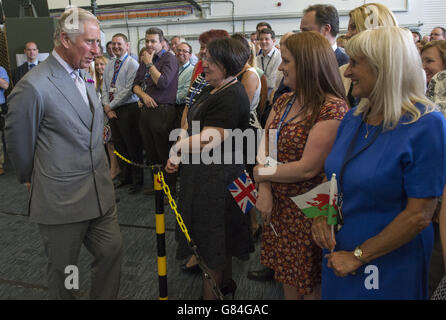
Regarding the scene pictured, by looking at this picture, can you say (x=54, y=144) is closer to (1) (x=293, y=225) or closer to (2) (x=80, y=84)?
(2) (x=80, y=84)

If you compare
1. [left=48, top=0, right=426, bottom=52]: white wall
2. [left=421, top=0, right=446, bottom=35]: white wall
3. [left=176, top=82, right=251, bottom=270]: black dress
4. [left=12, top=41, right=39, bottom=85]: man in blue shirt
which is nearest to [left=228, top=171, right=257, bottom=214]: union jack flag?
[left=176, top=82, right=251, bottom=270]: black dress

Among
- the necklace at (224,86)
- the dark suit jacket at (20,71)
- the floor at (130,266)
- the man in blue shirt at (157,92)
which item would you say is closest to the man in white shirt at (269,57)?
the man in blue shirt at (157,92)

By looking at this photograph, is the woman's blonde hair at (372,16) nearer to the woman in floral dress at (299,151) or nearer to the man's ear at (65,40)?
the woman in floral dress at (299,151)

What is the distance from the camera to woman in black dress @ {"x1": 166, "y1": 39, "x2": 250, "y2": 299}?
1695mm

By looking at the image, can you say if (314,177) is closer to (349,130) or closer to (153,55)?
(349,130)

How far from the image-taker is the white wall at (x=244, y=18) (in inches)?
356

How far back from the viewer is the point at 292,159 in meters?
1.44

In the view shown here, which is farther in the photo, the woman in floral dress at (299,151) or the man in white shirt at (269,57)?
the man in white shirt at (269,57)

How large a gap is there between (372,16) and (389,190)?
1226 mm

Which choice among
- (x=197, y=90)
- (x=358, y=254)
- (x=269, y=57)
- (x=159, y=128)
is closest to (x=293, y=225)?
(x=358, y=254)

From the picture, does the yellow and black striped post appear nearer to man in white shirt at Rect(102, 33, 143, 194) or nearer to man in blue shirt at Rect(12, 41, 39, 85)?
man in white shirt at Rect(102, 33, 143, 194)

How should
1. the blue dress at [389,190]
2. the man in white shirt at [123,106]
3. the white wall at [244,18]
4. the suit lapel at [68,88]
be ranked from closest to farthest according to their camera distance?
the blue dress at [389,190] → the suit lapel at [68,88] → the man in white shirt at [123,106] → the white wall at [244,18]

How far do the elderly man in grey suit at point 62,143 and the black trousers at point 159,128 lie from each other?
6.69 ft

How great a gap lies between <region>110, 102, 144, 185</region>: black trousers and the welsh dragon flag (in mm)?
3192
